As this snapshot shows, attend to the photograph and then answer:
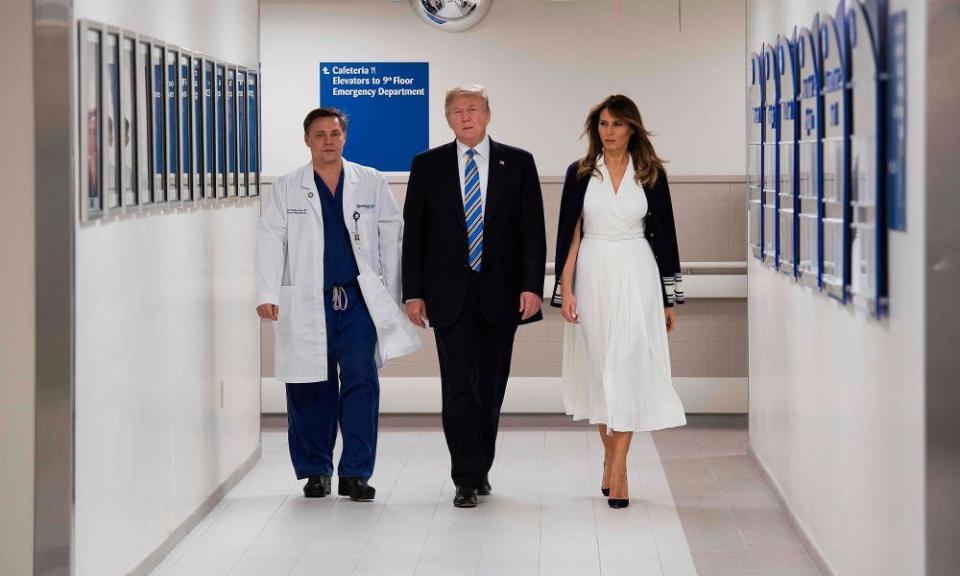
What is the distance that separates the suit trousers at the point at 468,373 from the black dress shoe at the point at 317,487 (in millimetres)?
599

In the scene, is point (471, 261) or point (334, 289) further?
point (334, 289)

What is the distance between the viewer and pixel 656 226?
6352 mm

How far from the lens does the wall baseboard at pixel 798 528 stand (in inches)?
201

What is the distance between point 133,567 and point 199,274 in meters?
1.44

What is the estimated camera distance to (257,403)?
296 inches

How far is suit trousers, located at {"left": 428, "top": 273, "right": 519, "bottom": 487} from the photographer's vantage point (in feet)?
20.8

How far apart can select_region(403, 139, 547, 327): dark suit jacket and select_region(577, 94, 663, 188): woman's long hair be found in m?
0.25

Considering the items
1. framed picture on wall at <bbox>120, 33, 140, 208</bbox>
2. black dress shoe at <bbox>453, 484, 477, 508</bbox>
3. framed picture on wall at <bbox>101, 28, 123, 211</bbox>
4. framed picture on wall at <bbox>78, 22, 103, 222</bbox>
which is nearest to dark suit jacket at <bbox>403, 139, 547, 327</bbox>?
black dress shoe at <bbox>453, 484, 477, 508</bbox>

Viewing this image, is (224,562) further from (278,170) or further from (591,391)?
(278,170)

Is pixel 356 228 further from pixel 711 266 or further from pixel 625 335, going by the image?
pixel 711 266

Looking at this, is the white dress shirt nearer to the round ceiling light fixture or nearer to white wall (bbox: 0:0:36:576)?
white wall (bbox: 0:0:36:576)

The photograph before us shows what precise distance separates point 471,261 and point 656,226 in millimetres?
779

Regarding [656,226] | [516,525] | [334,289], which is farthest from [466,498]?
[656,226]

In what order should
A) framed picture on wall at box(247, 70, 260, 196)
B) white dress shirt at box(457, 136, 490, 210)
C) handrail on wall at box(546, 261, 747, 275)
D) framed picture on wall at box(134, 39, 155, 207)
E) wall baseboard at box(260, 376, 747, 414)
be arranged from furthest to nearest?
wall baseboard at box(260, 376, 747, 414), handrail on wall at box(546, 261, 747, 275), framed picture on wall at box(247, 70, 260, 196), white dress shirt at box(457, 136, 490, 210), framed picture on wall at box(134, 39, 155, 207)
